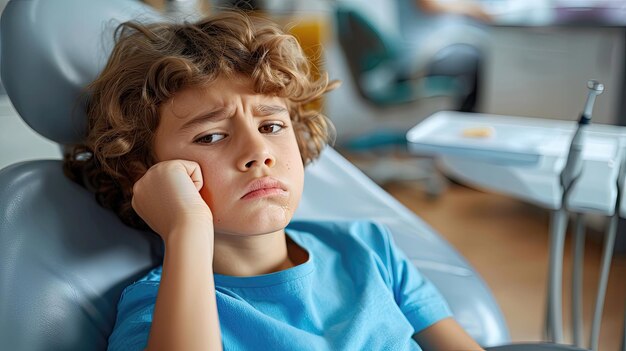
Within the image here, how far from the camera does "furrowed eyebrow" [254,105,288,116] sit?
0.90m

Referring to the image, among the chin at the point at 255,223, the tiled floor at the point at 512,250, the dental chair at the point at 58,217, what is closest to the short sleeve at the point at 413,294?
the dental chair at the point at 58,217

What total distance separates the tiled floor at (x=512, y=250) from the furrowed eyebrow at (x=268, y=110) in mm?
1432

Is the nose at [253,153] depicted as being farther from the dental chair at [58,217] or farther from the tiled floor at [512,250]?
the tiled floor at [512,250]

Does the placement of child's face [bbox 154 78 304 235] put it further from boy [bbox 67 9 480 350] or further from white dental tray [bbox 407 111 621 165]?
white dental tray [bbox 407 111 621 165]

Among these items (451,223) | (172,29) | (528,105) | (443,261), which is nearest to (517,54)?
(528,105)

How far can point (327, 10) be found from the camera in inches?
150

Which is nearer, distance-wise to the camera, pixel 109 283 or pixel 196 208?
pixel 196 208

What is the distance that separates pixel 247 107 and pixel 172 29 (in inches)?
7.3

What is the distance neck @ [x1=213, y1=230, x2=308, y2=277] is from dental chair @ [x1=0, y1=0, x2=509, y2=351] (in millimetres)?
146

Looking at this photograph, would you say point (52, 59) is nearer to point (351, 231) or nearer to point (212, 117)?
point (212, 117)

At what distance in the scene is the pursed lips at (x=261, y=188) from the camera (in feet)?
2.78

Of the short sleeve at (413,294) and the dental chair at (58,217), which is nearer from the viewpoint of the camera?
the dental chair at (58,217)

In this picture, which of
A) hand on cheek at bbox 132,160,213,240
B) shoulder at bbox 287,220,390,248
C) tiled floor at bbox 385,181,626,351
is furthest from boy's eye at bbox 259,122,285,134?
tiled floor at bbox 385,181,626,351

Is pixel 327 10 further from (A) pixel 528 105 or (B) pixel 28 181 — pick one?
(B) pixel 28 181
